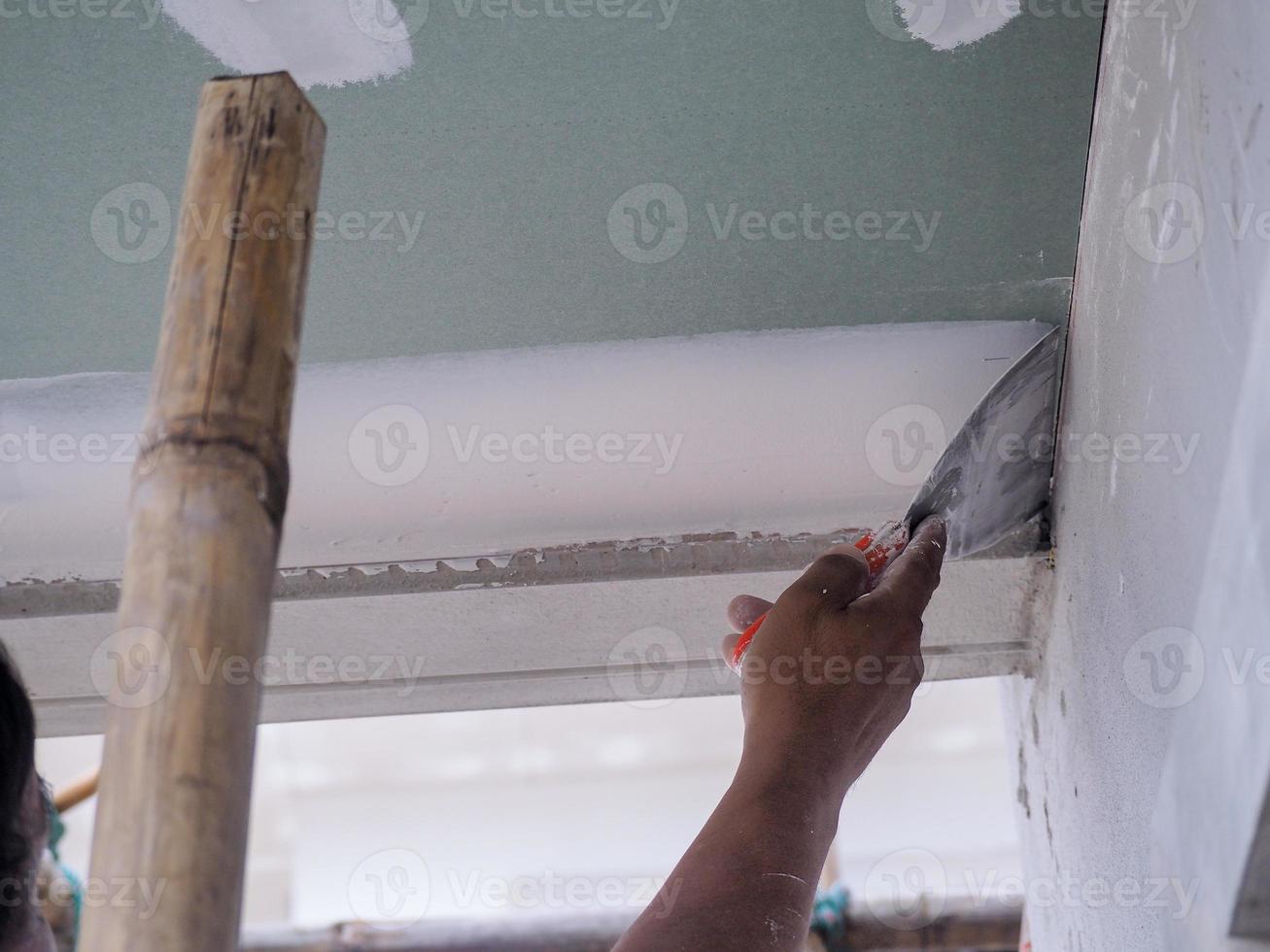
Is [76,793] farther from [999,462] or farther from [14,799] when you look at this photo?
[999,462]

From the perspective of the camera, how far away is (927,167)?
132 cm

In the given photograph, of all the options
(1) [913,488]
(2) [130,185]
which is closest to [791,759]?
(1) [913,488]

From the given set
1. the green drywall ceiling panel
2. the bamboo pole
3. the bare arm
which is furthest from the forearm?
the bamboo pole

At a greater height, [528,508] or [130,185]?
[130,185]

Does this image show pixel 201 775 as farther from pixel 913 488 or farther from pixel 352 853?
pixel 352 853

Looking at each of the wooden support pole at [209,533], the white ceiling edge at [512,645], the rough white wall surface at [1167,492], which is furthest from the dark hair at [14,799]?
the rough white wall surface at [1167,492]

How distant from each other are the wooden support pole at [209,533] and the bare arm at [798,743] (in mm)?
446

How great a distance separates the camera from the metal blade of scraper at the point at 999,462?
1420mm

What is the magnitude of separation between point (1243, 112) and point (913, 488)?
78 centimetres

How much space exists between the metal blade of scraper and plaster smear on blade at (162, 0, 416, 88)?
31.2 inches

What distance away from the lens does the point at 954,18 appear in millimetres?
1198

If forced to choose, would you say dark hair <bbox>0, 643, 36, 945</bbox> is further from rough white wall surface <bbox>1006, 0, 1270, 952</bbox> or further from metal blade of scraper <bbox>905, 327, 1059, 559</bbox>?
rough white wall surface <bbox>1006, 0, 1270, 952</bbox>

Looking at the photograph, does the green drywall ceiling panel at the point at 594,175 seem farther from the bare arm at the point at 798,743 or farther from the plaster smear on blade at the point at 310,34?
the bare arm at the point at 798,743

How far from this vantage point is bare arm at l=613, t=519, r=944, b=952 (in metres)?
1.03
